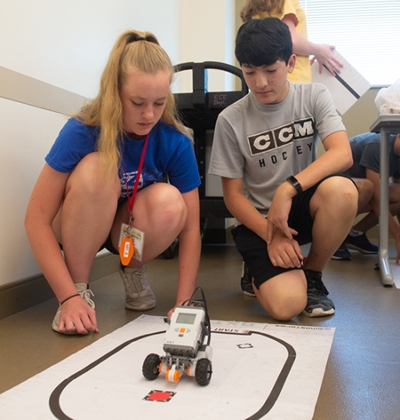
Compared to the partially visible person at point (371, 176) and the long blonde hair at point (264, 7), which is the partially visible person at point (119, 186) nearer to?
the long blonde hair at point (264, 7)

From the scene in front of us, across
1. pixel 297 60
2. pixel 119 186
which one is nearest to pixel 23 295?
pixel 119 186

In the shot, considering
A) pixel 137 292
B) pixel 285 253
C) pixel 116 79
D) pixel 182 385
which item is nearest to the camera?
pixel 182 385

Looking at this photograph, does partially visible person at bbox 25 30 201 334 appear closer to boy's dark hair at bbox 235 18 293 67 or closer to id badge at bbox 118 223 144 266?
id badge at bbox 118 223 144 266

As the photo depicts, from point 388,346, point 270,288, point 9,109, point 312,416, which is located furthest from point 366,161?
point 312,416

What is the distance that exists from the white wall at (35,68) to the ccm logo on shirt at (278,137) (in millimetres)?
651

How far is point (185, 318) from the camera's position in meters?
0.86

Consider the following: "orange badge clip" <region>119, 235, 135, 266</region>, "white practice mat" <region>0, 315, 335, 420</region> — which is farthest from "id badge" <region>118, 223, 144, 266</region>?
"white practice mat" <region>0, 315, 335, 420</region>

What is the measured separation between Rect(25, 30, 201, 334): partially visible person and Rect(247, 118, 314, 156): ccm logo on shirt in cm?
20

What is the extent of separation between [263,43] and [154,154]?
0.41 metres

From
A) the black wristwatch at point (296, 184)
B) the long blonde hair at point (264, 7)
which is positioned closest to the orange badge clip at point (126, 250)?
the black wristwatch at point (296, 184)

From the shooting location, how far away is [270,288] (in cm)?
127

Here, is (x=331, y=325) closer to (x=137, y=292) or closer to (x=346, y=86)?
(x=137, y=292)

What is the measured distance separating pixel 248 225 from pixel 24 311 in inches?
27.0

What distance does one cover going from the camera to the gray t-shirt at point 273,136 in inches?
55.4
